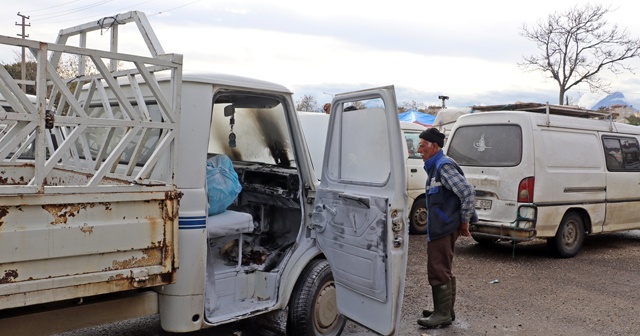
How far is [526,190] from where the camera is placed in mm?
7180

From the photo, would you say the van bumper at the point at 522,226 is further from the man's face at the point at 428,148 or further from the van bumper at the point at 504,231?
the man's face at the point at 428,148

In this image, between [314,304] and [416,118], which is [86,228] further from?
[416,118]

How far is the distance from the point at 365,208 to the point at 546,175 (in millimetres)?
4440

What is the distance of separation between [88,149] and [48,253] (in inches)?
60.1

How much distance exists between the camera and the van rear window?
7.38 m

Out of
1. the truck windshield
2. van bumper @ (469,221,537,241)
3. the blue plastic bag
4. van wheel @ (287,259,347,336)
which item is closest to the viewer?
the blue plastic bag

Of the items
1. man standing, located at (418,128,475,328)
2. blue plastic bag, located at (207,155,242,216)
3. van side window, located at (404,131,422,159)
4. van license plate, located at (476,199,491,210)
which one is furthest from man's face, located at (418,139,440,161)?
van side window, located at (404,131,422,159)

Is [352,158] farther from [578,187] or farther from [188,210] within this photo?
[578,187]

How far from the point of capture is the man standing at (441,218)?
4.81 m

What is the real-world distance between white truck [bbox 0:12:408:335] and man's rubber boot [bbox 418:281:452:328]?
0.93 meters

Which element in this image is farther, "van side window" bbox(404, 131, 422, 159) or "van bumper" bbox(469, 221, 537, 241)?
"van side window" bbox(404, 131, 422, 159)

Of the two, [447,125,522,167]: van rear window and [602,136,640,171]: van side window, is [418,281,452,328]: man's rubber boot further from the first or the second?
[602,136,640,171]: van side window

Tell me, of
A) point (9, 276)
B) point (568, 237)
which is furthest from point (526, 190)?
Result: point (9, 276)

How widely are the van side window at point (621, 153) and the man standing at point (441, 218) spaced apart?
15.0ft
